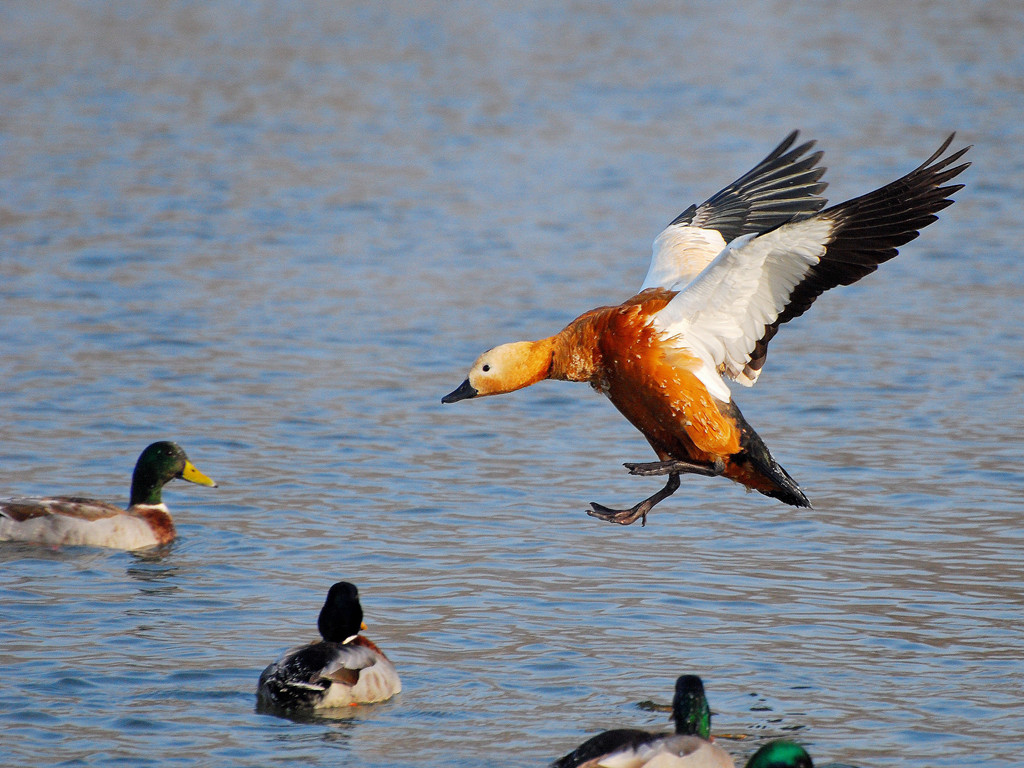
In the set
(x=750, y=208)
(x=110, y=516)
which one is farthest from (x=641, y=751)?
(x=110, y=516)

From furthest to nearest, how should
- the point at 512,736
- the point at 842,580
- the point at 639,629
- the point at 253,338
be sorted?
the point at 253,338, the point at 842,580, the point at 639,629, the point at 512,736

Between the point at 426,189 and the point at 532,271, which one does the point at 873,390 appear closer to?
the point at 532,271

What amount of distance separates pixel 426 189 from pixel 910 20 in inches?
644

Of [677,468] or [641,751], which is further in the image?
[677,468]

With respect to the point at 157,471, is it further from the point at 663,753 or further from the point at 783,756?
the point at 783,756

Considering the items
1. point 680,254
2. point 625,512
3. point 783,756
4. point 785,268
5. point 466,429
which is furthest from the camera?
point 466,429

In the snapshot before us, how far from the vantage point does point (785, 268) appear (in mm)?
7504

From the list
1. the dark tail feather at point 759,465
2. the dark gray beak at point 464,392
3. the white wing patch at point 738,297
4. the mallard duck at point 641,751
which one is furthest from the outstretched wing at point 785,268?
the mallard duck at point 641,751

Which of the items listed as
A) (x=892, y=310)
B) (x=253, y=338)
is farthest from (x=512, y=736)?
(x=892, y=310)

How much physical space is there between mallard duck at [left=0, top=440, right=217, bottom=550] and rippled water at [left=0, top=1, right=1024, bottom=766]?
15 centimetres

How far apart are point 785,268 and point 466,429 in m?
4.50

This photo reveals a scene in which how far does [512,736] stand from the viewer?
21.3 feet

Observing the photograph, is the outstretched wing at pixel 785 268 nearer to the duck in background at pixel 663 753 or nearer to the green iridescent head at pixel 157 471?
the duck in background at pixel 663 753

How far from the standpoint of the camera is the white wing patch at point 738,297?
7254 mm
